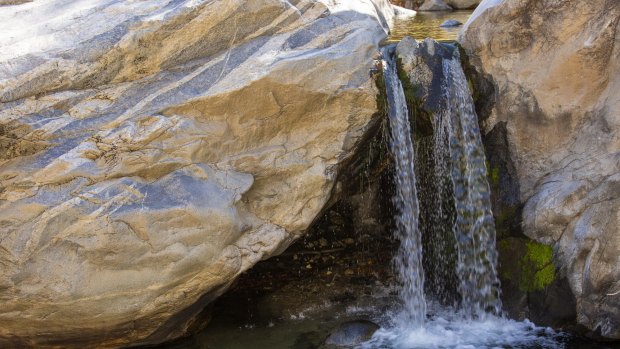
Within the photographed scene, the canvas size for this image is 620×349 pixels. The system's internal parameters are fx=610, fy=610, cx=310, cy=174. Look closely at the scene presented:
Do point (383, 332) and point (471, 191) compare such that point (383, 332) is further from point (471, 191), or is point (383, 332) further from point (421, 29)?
point (421, 29)

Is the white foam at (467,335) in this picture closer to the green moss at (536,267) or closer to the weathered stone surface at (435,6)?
the green moss at (536,267)

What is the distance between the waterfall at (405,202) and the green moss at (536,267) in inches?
36.7

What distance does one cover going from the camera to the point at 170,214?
14.8 feet

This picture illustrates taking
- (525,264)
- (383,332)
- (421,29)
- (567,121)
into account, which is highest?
(421,29)

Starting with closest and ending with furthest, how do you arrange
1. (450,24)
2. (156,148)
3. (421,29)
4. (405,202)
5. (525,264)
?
(156,148) < (525,264) < (405,202) < (421,29) < (450,24)

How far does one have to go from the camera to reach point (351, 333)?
535 cm

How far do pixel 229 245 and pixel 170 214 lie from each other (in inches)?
21.6

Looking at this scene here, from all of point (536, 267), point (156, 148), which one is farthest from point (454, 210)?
point (156, 148)

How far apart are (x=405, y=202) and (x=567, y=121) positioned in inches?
61.4

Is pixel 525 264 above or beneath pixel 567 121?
beneath

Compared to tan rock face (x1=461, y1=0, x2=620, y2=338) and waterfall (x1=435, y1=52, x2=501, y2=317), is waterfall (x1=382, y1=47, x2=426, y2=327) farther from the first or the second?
tan rock face (x1=461, y1=0, x2=620, y2=338)

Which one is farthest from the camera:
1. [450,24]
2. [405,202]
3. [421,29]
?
[450,24]

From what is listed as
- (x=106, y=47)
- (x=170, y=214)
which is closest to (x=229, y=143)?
(x=170, y=214)

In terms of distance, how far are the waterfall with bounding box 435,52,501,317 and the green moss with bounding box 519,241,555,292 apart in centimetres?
→ 28
